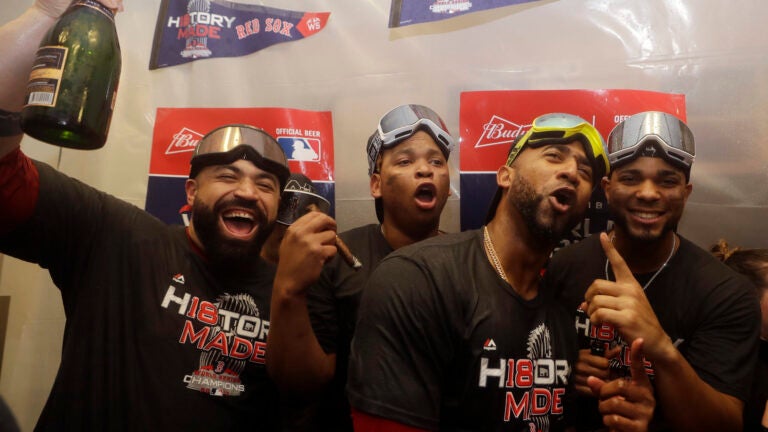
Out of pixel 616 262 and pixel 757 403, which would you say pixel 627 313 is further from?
pixel 757 403

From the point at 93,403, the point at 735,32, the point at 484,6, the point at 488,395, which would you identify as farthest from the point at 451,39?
the point at 93,403

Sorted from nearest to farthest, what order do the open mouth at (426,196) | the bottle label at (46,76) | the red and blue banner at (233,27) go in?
the bottle label at (46,76) → the open mouth at (426,196) → the red and blue banner at (233,27)

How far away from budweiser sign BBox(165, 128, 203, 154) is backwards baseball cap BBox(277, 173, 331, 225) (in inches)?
28.2

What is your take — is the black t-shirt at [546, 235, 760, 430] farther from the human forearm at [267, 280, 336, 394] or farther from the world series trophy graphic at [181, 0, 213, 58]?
the world series trophy graphic at [181, 0, 213, 58]

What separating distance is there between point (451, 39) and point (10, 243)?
2.11 metres

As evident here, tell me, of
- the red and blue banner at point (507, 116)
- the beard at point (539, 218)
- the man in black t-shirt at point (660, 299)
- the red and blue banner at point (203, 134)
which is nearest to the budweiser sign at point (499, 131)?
the red and blue banner at point (507, 116)

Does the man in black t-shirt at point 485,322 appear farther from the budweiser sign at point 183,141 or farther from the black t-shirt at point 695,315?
the budweiser sign at point 183,141

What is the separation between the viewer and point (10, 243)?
156 cm

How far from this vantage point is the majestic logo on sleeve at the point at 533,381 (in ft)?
4.88

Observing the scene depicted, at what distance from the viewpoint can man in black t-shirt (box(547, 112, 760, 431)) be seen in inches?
60.5

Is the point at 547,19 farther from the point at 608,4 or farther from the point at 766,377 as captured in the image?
the point at 766,377

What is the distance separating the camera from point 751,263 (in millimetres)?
2168

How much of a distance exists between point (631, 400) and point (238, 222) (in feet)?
4.11

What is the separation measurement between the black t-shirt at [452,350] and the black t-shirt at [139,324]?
0.47 metres
